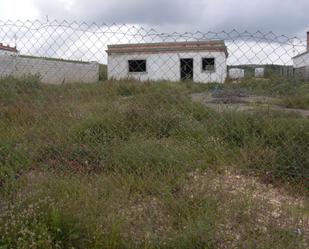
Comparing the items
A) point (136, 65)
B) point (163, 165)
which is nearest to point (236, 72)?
point (163, 165)

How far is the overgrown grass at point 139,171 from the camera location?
2.43 m

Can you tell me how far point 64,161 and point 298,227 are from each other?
2278 millimetres

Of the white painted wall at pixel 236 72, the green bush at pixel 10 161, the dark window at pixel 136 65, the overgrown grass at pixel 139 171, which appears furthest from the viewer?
the dark window at pixel 136 65

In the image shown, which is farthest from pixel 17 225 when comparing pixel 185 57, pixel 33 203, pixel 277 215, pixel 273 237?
pixel 185 57

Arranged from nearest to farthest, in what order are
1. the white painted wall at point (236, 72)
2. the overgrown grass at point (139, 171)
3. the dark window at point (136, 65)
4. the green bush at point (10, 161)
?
1. the overgrown grass at point (139, 171)
2. the green bush at point (10, 161)
3. the white painted wall at point (236, 72)
4. the dark window at point (136, 65)

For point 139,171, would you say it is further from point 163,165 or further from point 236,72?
point 236,72

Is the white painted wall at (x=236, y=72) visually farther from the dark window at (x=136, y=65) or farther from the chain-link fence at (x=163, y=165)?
the dark window at (x=136, y=65)

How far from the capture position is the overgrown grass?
2428 mm

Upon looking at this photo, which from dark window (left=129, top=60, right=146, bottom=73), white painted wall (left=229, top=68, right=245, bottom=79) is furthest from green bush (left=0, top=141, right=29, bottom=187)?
dark window (left=129, top=60, right=146, bottom=73)

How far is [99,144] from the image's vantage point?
405cm

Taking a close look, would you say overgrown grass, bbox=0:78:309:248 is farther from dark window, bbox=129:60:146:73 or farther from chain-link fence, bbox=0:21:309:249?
dark window, bbox=129:60:146:73

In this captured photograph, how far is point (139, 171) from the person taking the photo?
3.41 metres

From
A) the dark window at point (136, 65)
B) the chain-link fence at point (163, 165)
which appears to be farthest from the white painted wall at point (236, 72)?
the dark window at point (136, 65)

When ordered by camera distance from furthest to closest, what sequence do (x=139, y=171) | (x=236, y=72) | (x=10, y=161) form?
(x=236, y=72) < (x=10, y=161) < (x=139, y=171)
